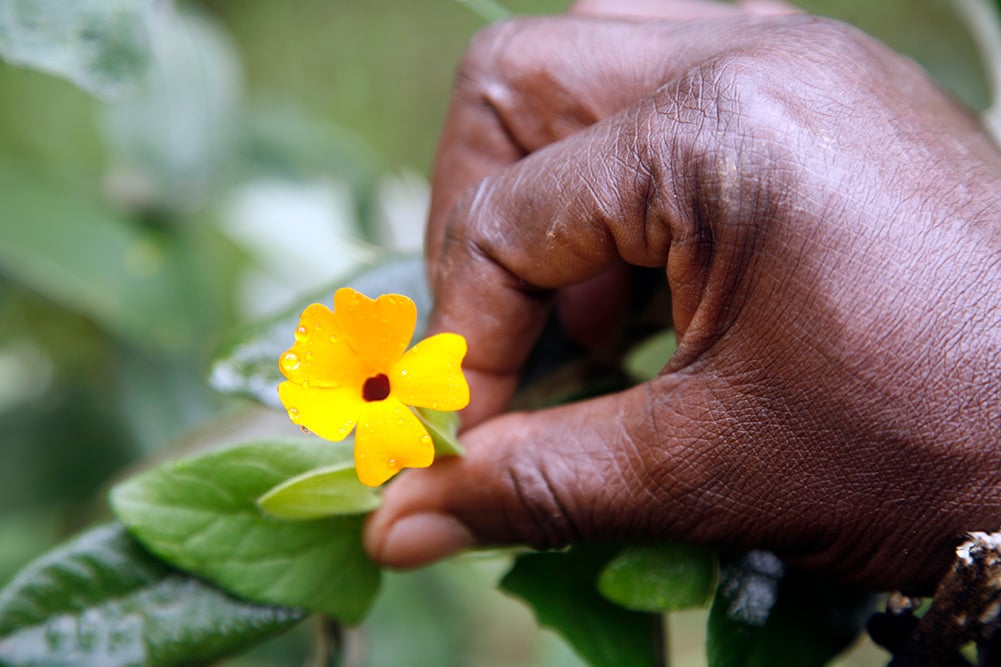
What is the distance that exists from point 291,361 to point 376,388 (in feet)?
0.22

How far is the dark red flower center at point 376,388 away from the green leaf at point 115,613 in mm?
249

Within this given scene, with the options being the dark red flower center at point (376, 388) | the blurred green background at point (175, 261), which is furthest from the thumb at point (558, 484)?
the blurred green background at point (175, 261)

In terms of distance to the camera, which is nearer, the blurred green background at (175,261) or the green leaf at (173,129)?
the blurred green background at (175,261)

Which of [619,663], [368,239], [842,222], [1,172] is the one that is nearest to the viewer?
[842,222]

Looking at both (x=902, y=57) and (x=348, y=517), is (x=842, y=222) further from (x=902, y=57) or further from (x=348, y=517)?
(x=348, y=517)

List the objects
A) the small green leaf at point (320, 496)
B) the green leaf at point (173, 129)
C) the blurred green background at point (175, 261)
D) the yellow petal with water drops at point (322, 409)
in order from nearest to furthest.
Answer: the yellow petal with water drops at point (322, 409)
the small green leaf at point (320, 496)
the blurred green background at point (175, 261)
the green leaf at point (173, 129)

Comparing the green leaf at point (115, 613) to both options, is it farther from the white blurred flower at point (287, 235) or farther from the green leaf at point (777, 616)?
the white blurred flower at point (287, 235)

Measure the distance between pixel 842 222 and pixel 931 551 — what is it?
0.77 ft

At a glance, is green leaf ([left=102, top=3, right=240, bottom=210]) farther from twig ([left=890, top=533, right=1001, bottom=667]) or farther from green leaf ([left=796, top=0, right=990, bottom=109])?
twig ([left=890, top=533, right=1001, bottom=667])

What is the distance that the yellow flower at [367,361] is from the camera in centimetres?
53

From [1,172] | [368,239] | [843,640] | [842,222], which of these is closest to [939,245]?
[842,222]

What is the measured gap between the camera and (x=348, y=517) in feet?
2.38

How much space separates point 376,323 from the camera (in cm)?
54

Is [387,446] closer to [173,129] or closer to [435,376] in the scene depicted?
[435,376]
